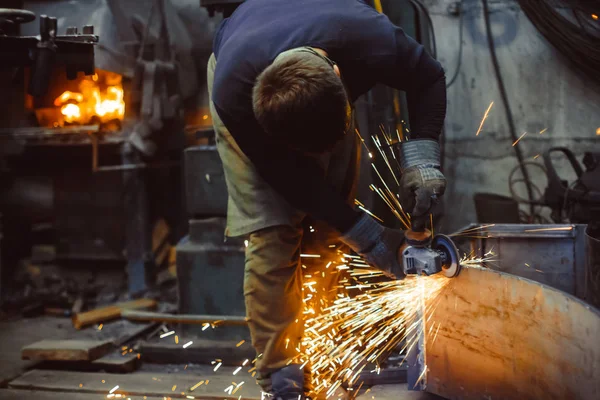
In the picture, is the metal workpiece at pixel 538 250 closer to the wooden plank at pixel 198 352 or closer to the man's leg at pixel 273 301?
the man's leg at pixel 273 301

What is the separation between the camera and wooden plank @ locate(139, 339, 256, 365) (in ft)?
10.3

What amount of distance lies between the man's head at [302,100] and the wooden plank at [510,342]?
2.55ft

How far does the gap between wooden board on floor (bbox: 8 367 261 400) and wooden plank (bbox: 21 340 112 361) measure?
3.1 inches

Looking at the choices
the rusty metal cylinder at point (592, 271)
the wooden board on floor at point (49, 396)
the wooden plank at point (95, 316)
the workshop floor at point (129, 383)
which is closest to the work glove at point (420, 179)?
the rusty metal cylinder at point (592, 271)

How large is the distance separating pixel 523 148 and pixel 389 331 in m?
2.27

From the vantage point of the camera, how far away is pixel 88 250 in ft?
16.3

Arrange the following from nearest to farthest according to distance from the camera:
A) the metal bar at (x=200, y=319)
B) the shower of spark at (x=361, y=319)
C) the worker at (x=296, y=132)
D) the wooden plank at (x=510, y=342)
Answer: the wooden plank at (x=510, y=342), the worker at (x=296, y=132), the shower of spark at (x=361, y=319), the metal bar at (x=200, y=319)

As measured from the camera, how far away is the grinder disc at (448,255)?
2094 mm

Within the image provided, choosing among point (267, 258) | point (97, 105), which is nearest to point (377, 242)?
point (267, 258)

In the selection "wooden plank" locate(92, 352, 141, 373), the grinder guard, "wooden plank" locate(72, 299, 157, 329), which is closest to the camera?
the grinder guard

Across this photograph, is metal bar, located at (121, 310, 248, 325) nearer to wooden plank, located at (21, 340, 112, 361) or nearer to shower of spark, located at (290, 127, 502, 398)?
wooden plank, located at (21, 340, 112, 361)

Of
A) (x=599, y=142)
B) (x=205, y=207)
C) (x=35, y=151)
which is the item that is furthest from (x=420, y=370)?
(x=35, y=151)

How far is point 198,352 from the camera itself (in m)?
3.19

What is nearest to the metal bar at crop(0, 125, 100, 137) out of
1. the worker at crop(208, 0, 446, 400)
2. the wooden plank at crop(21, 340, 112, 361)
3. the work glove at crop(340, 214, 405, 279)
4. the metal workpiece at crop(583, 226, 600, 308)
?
→ the wooden plank at crop(21, 340, 112, 361)
